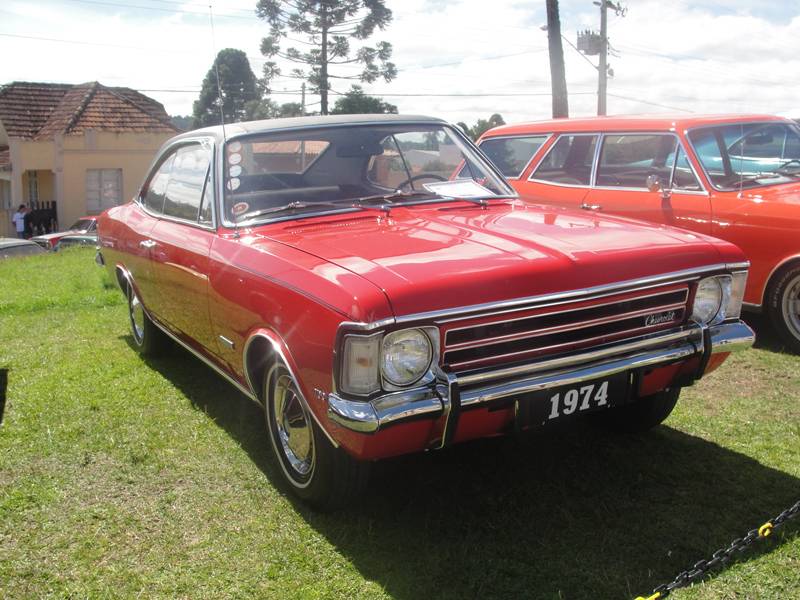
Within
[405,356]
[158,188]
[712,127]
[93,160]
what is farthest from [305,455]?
[93,160]

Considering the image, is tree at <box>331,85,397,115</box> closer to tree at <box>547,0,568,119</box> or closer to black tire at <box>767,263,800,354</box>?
tree at <box>547,0,568,119</box>

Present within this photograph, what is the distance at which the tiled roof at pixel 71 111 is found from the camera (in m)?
31.2

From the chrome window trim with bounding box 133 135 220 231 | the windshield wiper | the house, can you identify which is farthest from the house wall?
the windshield wiper

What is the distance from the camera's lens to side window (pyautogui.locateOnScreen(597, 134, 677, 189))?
261 inches

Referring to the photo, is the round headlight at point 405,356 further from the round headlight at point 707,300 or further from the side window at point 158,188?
the side window at point 158,188

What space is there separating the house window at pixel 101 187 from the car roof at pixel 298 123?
28371 mm

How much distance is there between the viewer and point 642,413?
14.1 ft

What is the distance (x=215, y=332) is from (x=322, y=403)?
1.23 meters

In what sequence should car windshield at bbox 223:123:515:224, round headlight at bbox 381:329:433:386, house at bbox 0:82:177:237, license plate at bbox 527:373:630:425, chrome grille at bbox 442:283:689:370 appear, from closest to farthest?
round headlight at bbox 381:329:433:386, chrome grille at bbox 442:283:689:370, license plate at bbox 527:373:630:425, car windshield at bbox 223:123:515:224, house at bbox 0:82:177:237

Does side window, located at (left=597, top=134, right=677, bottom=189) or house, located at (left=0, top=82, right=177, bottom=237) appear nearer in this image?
side window, located at (left=597, top=134, right=677, bottom=189)

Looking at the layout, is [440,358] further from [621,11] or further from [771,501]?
[621,11]

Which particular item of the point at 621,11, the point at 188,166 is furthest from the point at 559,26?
the point at 188,166

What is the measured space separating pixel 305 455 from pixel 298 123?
1927mm

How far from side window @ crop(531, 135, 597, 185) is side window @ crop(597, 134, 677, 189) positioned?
14 cm
